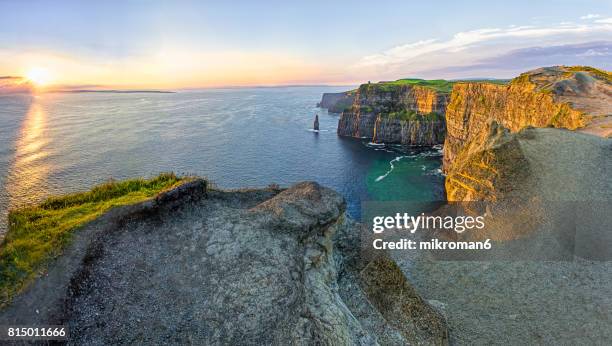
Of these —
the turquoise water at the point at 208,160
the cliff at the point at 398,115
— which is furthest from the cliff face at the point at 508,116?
the cliff at the point at 398,115

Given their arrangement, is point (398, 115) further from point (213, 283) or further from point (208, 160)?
point (213, 283)

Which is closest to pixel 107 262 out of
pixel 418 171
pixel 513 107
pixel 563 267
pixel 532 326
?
pixel 532 326

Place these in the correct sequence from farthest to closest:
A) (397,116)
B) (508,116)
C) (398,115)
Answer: (398,115) → (397,116) → (508,116)

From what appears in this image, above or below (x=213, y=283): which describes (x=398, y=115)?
above

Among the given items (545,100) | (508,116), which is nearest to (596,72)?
(508,116)

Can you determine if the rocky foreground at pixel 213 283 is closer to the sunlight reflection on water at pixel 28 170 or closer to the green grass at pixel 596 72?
the sunlight reflection on water at pixel 28 170
